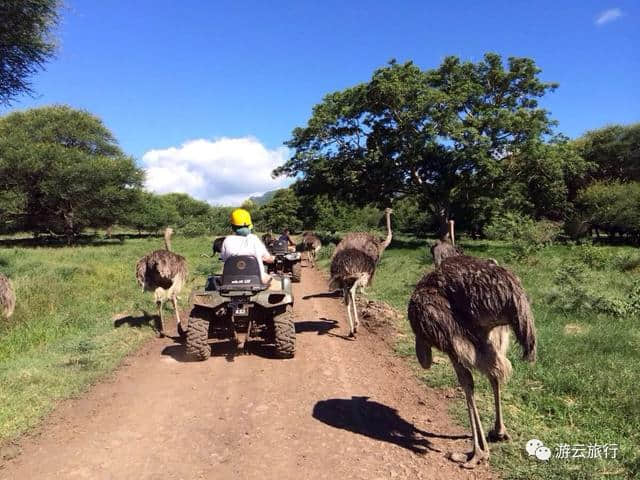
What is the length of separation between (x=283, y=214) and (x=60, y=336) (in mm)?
40011

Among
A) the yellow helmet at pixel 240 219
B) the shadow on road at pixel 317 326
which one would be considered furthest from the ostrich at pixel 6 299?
the shadow on road at pixel 317 326

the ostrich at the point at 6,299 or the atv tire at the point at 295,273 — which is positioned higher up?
the ostrich at the point at 6,299

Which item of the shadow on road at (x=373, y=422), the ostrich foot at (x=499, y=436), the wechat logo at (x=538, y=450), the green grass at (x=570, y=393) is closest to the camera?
the green grass at (x=570, y=393)

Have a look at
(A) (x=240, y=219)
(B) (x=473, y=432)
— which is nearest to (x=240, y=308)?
(A) (x=240, y=219)

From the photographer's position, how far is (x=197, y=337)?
21.5 ft

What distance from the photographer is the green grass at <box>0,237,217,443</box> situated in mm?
5362

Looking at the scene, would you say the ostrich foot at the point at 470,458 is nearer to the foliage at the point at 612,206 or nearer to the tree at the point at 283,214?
the foliage at the point at 612,206

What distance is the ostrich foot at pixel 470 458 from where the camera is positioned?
381 cm

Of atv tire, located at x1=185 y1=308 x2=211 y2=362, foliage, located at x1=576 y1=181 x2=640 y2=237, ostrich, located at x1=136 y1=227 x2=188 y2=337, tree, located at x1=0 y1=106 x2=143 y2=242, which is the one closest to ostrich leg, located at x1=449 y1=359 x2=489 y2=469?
atv tire, located at x1=185 y1=308 x2=211 y2=362

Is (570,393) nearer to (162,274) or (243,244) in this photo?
(243,244)

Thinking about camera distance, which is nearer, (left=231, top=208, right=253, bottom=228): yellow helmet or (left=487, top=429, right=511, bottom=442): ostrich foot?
(left=487, top=429, right=511, bottom=442): ostrich foot

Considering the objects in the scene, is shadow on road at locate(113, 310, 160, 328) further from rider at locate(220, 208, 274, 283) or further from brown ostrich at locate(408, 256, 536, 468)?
brown ostrich at locate(408, 256, 536, 468)

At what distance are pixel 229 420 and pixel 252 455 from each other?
79 centimetres

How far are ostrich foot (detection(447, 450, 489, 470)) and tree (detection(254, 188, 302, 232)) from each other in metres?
38.8
